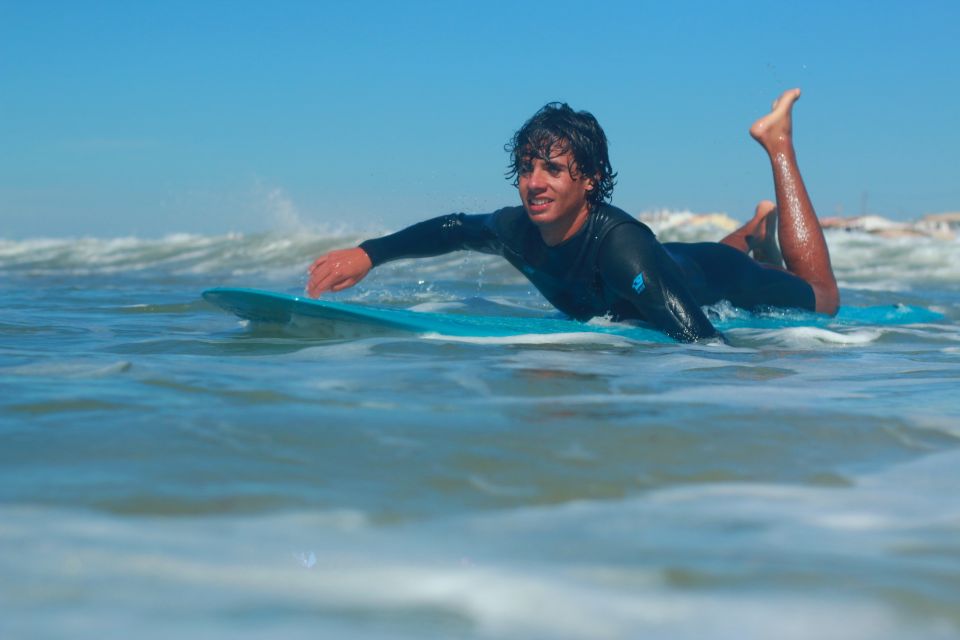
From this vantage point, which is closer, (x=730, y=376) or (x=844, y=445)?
(x=844, y=445)

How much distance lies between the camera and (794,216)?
17.5 ft

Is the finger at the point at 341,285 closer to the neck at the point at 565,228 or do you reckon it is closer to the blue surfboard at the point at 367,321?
the blue surfboard at the point at 367,321

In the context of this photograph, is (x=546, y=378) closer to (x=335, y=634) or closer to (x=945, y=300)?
(x=335, y=634)

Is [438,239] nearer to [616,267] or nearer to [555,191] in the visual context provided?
[555,191]

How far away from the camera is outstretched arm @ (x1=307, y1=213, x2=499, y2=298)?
4.35m

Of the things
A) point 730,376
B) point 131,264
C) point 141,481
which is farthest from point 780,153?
point 131,264

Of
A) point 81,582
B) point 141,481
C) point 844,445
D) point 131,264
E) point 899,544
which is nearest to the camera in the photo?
point 81,582

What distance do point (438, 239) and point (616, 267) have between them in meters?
1.09

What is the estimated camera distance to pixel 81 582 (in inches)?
53.7

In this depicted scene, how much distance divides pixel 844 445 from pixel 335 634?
4.18 ft

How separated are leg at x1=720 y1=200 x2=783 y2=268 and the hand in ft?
7.81

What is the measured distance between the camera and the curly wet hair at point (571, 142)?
3973mm

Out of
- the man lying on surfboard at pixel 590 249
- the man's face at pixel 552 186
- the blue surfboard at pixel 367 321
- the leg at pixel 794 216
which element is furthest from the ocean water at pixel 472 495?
the leg at pixel 794 216

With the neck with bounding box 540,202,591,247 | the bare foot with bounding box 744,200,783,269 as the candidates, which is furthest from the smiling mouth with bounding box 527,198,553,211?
the bare foot with bounding box 744,200,783,269
